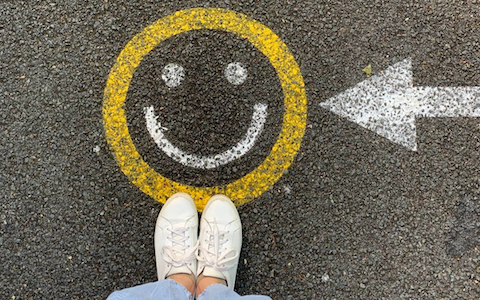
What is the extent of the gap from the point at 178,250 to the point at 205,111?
0.87m

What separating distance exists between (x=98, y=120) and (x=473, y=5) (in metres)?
2.44

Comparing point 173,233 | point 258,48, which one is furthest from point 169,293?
point 258,48

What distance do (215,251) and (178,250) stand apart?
23 cm

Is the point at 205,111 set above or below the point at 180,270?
above

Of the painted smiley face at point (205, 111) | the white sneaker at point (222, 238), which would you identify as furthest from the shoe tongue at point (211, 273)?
the painted smiley face at point (205, 111)

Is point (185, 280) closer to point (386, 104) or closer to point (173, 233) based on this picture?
point (173, 233)

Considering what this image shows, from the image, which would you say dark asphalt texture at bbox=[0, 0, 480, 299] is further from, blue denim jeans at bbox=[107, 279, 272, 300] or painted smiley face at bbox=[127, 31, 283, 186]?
blue denim jeans at bbox=[107, 279, 272, 300]

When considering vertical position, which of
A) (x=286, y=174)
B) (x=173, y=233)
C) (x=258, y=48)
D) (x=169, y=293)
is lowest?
(x=169, y=293)

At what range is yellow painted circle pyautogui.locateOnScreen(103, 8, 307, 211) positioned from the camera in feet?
6.80

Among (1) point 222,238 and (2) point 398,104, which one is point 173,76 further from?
(2) point 398,104

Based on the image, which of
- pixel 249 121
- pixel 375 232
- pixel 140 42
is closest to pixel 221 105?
pixel 249 121

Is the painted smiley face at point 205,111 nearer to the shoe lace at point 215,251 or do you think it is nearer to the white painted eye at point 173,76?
the white painted eye at point 173,76

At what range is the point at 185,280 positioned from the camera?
205 centimetres

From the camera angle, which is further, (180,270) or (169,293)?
(180,270)
